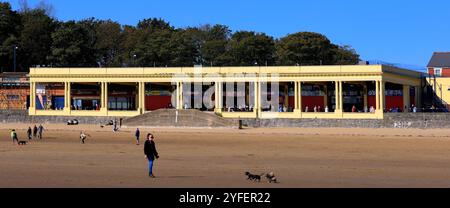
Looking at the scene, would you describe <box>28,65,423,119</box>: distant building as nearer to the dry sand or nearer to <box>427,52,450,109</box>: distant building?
<box>427,52,450,109</box>: distant building

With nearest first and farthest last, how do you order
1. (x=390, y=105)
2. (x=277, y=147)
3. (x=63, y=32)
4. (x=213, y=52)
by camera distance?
(x=277, y=147) < (x=390, y=105) < (x=63, y=32) < (x=213, y=52)

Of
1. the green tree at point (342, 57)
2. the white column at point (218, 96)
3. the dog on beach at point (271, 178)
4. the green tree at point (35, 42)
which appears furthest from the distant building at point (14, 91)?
the dog on beach at point (271, 178)

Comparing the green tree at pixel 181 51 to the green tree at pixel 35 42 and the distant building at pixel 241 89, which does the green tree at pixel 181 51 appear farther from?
the green tree at pixel 35 42

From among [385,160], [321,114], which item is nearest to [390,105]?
[321,114]

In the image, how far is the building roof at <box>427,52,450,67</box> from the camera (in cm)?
8875

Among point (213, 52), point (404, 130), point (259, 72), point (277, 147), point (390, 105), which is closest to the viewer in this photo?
point (277, 147)

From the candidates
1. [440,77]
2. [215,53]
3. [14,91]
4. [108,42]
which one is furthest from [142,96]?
[108,42]

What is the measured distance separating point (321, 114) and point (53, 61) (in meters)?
51.0

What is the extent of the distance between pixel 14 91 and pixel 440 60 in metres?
59.8

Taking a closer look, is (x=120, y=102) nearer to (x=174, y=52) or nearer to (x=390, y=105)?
(x=174, y=52)

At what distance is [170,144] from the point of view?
4491 cm

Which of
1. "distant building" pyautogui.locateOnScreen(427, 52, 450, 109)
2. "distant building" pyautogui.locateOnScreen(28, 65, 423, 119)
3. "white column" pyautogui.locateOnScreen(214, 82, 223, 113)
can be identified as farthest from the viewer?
"distant building" pyautogui.locateOnScreen(427, 52, 450, 109)

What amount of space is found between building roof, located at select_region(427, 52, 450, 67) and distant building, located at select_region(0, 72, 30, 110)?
56.5 meters

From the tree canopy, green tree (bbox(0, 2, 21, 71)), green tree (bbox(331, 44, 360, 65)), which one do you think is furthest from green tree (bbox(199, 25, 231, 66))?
green tree (bbox(0, 2, 21, 71))
